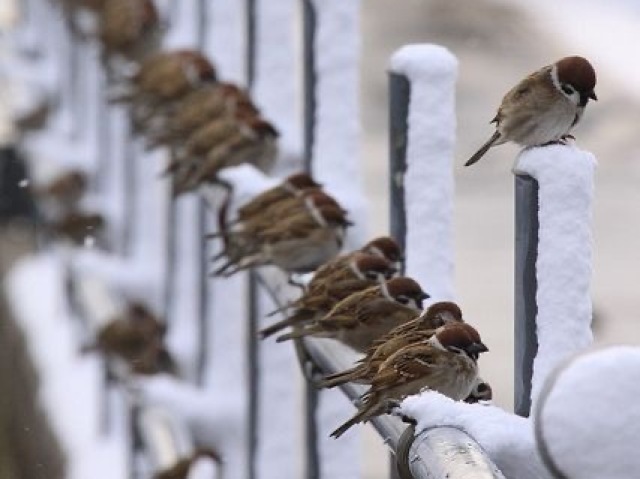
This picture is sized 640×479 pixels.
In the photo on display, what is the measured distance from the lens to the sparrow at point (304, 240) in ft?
13.8

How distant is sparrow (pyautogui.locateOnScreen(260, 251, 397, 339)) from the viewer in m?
3.54

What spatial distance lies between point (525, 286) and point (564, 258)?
12 centimetres

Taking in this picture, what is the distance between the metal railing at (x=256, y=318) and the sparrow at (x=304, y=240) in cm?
5

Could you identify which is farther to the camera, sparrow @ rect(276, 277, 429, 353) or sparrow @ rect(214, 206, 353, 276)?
sparrow @ rect(214, 206, 353, 276)

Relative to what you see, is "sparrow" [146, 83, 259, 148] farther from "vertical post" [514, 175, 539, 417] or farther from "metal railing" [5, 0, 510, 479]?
"vertical post" [514, 175, 539, 417]

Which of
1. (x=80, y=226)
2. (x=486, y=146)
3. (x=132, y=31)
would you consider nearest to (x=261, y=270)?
(x=486, y=146)

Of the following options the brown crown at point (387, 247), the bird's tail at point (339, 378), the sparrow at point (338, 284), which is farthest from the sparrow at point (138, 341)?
the bird's tail at point (339, 378)

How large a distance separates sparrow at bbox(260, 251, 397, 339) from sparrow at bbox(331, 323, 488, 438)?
0.49 metres

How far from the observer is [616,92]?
5.70m

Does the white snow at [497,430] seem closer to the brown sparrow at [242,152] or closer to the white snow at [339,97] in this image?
the white snow at [339,97]

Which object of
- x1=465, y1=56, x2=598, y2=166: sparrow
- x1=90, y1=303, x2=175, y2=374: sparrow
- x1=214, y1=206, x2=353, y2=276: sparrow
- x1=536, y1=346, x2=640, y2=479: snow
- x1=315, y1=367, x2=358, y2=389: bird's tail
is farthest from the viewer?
x1=90, y1=303, x2=175, y2=374: sparrow

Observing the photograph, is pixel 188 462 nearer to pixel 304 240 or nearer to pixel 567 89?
pixel 304 240

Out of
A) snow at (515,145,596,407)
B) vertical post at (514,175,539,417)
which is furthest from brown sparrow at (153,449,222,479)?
snow at (515,145,596,407)

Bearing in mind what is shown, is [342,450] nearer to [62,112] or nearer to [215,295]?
[215,295]
